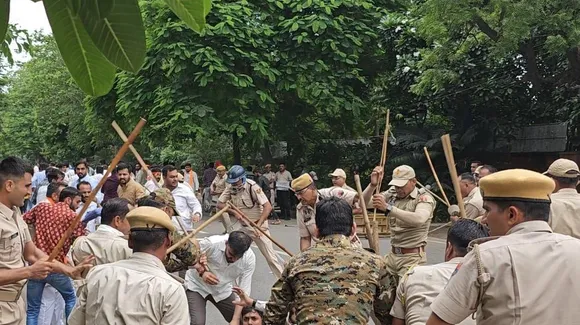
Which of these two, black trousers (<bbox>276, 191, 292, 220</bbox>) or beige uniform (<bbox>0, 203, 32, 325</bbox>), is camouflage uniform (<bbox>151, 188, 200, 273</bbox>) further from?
black trousers (<bbox>276, 191, 292, 220</bbox>)

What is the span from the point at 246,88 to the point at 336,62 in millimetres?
2589

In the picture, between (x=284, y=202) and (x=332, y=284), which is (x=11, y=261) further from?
(x=284, y=202)

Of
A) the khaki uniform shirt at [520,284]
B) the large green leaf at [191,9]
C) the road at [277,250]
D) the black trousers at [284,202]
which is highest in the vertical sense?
the large green leaf at [191,9]

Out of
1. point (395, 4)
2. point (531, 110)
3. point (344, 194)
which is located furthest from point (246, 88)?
point (344, 194)

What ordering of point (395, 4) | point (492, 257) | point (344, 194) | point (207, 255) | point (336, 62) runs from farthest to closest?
1. point (395, 4)
2. point (336, 62)
3. point (344, 194)
4. point (207, 255)
5. point (492, 257)

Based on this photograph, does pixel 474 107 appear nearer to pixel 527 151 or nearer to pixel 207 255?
pixel 527 151

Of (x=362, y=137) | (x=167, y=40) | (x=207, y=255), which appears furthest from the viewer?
(x=362, y=137)

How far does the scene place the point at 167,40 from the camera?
15.5 metres

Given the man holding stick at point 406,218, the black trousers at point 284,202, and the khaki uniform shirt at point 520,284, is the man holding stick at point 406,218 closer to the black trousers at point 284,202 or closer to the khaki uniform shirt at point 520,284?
the khaki uniform shirt at point 520,284

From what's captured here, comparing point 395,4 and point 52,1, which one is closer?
point 52,1

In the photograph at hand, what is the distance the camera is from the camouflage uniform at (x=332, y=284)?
3223 mm

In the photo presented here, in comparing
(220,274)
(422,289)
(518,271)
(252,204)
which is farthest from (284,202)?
(518,271)

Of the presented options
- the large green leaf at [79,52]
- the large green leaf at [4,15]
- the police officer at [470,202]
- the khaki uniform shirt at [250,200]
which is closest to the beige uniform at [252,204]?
the khaki uniform shirt at [250,200]

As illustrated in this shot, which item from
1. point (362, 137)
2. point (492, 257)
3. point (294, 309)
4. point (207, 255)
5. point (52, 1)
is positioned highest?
point (52, 1)
